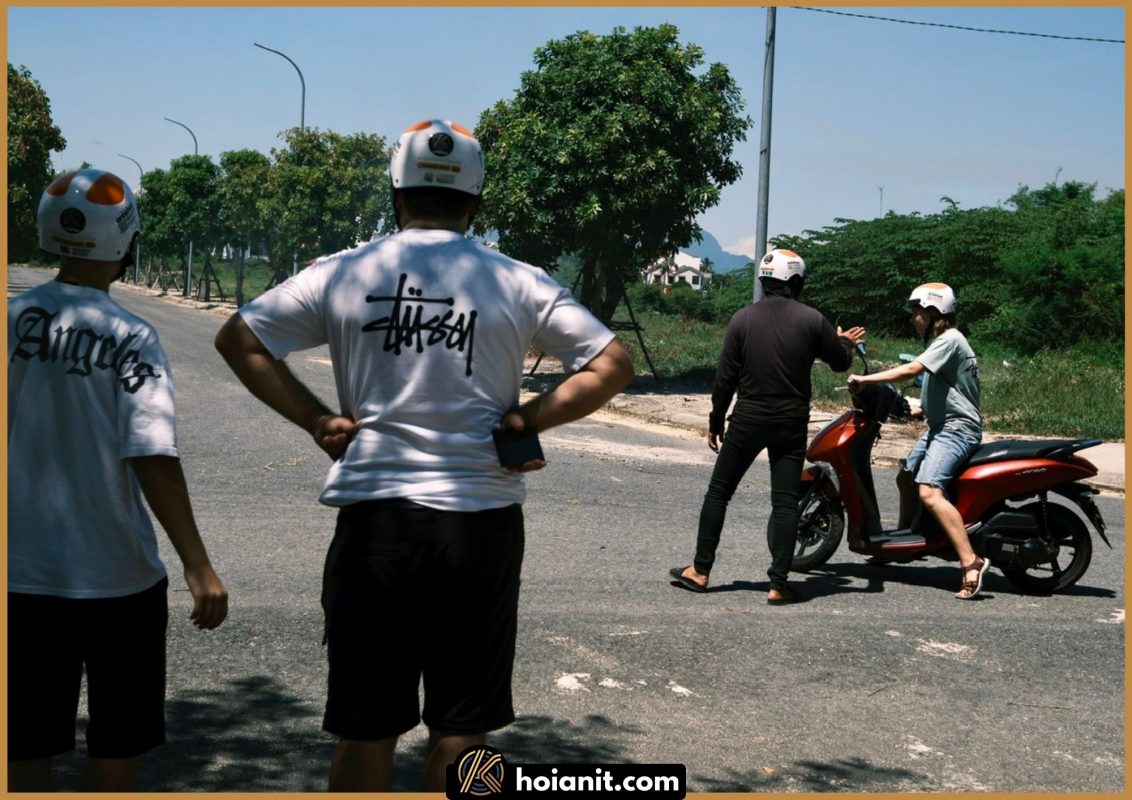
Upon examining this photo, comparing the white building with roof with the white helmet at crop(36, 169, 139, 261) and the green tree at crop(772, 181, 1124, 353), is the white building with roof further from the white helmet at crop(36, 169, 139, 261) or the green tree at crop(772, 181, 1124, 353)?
the white helmet at crop(36, 169, 139, 261)

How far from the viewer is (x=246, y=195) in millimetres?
45312

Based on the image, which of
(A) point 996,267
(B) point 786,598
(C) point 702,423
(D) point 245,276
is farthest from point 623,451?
(D) point 245,276

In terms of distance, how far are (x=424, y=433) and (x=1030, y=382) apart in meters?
16.0

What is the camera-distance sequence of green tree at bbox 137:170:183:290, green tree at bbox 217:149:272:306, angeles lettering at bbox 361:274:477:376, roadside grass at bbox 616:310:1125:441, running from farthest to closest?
green tree at bbox 137:170:183:290 < green tree at bbox 217:149:272:306 < roadside grass at bbox 616:310:1125:441 < angeles lettering at bbox 361:274:477:376

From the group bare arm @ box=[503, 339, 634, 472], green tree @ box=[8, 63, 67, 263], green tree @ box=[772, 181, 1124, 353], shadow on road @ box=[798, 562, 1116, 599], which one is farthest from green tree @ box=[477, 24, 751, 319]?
green tree @ box=[8, 63, 67, 263]

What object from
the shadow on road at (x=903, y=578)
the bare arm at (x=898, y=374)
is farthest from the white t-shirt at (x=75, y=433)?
the shadow on road at (x=903, y=578)

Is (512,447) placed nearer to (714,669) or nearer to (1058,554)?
(714,669)

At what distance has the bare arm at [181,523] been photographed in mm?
2891

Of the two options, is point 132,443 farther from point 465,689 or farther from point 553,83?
point 553,83

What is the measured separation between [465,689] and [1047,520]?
16.9 ft

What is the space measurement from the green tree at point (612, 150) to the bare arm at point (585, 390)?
1653cm

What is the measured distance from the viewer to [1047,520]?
7.20 m

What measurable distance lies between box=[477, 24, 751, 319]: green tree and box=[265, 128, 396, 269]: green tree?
2153 centimetres

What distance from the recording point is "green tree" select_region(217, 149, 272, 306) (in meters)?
44.6
